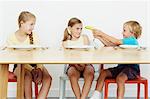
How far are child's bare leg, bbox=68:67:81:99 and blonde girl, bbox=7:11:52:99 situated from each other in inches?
6.8

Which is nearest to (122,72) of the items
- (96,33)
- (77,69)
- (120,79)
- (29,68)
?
(120,79)

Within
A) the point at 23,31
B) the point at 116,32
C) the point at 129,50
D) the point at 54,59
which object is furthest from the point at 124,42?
the point at 54,59

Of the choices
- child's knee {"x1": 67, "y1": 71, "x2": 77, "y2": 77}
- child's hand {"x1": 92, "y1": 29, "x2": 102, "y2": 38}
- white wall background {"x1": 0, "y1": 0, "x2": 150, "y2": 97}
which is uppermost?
white wall background {"x1": 0, "y1": 0, "x2": 150, "y2": 97}

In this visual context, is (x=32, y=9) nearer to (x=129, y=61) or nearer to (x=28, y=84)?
(x=28, y=84)

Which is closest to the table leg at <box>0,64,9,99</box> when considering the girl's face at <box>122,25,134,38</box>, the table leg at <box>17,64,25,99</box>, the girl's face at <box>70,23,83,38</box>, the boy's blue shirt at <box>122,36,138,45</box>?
the table leg at <box>17,64,25,99</box>

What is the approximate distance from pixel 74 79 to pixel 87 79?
0.10m

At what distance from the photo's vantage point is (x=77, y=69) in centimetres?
286

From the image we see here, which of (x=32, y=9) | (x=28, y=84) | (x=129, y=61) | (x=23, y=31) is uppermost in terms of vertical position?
(x=32, y=9)

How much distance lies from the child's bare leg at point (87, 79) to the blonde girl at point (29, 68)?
0.26 meters

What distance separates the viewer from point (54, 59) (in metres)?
2.04

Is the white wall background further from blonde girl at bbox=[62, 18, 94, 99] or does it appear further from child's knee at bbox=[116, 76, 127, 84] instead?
child's knee at bbox=[116, 76, 127, 84]

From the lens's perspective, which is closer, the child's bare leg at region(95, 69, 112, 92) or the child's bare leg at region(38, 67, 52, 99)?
the child's bare leg at region(38, 67, 52, 99)

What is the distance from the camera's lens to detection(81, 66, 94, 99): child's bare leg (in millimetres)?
2680

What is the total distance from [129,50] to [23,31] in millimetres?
906
